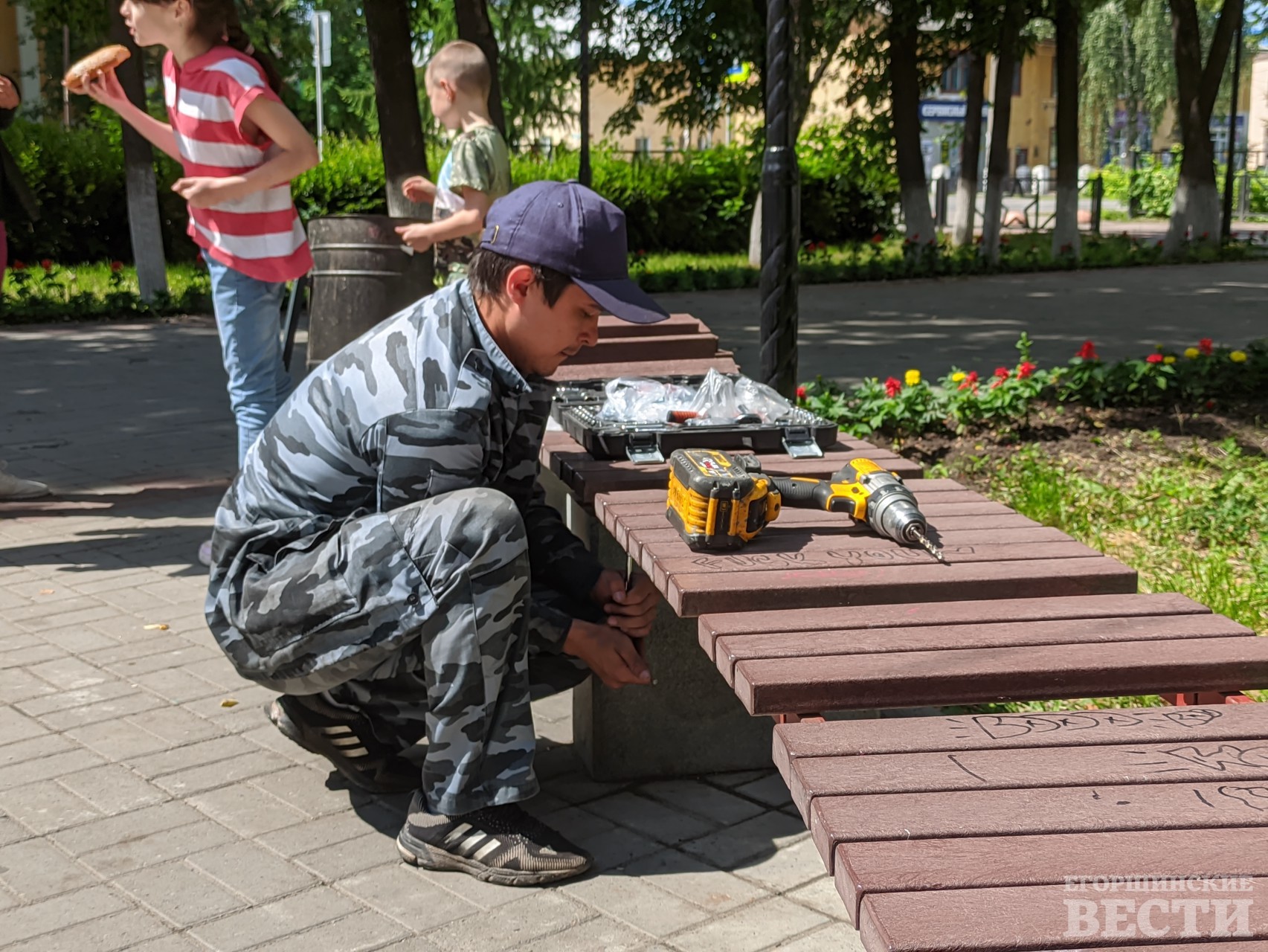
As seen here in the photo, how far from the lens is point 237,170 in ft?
15.8

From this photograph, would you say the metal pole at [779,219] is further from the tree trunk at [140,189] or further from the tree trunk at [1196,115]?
the tree trunk at [1196,115]

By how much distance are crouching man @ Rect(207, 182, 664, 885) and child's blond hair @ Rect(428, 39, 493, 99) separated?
110 inches

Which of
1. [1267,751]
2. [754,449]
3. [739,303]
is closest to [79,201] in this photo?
[739,303]

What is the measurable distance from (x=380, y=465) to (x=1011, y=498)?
3225 millimetres

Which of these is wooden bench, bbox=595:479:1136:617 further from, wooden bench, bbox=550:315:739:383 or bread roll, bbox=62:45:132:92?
bread roll, bbox=62:45:132:92

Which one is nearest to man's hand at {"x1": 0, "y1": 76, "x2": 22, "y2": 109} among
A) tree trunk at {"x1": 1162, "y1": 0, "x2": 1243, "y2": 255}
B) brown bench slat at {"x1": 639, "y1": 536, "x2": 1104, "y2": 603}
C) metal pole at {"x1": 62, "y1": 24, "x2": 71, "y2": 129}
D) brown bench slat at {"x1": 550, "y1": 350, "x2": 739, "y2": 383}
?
brown bench slat at {"x1": 550, "y1": 350, "x2": 739, "y2": 383}

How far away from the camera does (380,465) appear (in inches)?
109

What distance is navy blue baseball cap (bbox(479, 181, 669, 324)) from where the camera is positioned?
2.68 meters

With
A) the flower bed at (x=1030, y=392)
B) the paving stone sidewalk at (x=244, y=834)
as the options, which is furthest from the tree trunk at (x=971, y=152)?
the paving stone sidewalk at (x=244, y=834)

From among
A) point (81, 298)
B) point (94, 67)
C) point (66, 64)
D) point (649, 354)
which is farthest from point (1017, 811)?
point (66, 64)

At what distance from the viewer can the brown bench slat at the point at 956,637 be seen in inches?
85.0

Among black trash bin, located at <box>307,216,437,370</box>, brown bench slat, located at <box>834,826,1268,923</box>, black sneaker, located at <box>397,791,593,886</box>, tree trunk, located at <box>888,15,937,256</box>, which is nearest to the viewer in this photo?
brown bench slat, located at <box>834,826,1268,923</box>

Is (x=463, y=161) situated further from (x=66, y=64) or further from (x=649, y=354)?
(x=66, y=64)

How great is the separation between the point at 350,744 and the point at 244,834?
11.1 inches
